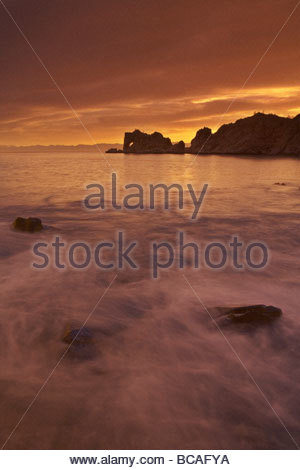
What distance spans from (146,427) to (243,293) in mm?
3106

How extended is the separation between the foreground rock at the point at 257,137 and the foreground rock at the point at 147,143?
17.6 meters

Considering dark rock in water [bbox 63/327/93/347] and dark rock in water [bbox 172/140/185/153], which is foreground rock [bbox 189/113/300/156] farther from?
dark rock in water [bbox 63/327/93/347]

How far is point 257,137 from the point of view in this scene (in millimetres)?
85250

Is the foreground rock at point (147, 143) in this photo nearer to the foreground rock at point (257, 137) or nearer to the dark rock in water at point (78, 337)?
the foreground rock at point (257, 137)

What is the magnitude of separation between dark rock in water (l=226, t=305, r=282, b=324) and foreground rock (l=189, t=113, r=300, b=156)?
7755 cm

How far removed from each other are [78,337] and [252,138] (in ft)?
304

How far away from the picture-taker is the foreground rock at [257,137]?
3000 inches

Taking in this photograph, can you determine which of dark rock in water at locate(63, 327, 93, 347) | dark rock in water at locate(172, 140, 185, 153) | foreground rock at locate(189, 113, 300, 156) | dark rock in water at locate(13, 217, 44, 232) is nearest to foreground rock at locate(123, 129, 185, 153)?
dark rock in water at locate(172, 140, 185, 153)

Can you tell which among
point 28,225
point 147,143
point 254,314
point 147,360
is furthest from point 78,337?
point 147,143

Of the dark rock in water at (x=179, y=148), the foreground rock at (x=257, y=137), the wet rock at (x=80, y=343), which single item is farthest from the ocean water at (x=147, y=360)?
the dark rock in water at (x=179, y=148)

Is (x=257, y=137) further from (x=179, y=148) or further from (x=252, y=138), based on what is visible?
(x=179, y=148)

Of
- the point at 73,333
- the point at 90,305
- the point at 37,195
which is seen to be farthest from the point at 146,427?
the point at 37,195

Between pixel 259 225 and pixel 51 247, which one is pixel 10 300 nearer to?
pixel 51 247

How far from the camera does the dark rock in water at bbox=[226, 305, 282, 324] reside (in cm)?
398
